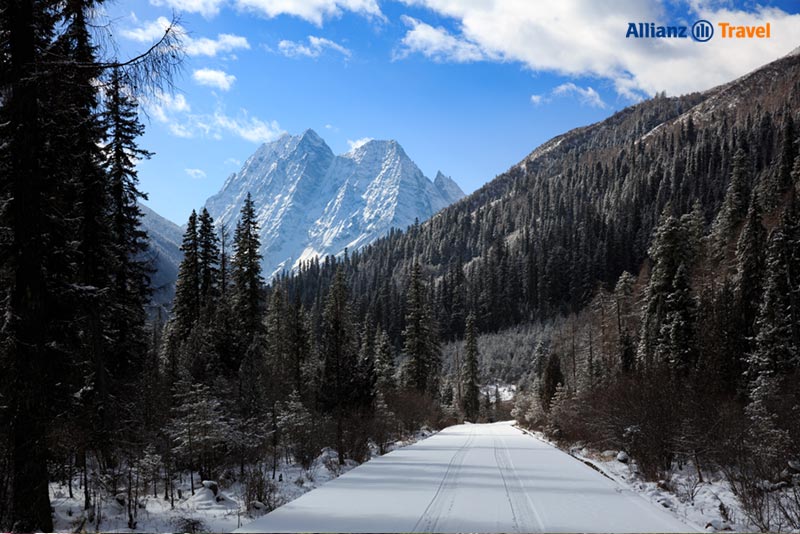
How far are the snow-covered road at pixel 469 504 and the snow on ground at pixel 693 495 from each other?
0.49 meters

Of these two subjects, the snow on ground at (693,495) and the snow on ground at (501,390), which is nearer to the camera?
the snow on ground at (693,495)

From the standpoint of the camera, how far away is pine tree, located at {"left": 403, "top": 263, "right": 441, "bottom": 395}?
48.9 metres

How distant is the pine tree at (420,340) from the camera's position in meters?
48.9

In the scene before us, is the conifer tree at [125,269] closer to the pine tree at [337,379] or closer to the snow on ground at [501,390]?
the pine tree at [337,379]

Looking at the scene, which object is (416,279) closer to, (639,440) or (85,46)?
(639,440)

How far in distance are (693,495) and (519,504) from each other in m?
4.29

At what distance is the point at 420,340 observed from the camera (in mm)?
49656

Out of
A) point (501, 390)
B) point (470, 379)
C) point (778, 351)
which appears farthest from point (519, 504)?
point (501, 390)

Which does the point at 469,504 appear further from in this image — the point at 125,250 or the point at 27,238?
the point at 125,250

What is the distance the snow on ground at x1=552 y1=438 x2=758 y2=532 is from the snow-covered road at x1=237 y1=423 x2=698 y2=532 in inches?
19.3

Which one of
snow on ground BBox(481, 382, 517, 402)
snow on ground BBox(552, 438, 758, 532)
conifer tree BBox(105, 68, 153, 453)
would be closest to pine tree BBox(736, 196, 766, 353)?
snow on ground BBox(552, 438, 758, 532)

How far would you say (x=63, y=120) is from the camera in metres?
9.87

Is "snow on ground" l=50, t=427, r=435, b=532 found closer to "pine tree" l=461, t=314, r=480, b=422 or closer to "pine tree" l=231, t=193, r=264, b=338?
"pine tree" l=231, t=193, r=264, b=338

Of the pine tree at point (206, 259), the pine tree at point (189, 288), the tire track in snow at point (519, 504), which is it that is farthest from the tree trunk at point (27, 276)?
the pine tree at point (189, 288)
